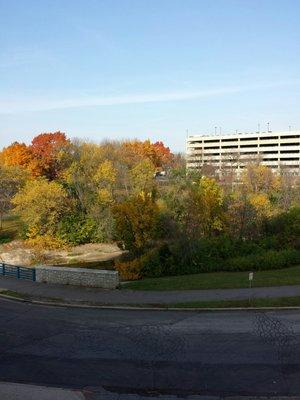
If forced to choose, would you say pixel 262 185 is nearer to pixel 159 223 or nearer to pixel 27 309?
pixel 159 223

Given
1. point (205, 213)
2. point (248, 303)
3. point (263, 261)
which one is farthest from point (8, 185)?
point (248, 303)

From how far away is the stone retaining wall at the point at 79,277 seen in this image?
23.4 m

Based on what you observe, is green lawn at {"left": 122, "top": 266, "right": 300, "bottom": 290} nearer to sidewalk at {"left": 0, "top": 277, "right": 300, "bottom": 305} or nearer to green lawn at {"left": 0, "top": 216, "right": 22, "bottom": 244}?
sidewalk at {"left": 0, "top": 277, "right": 300, "bottom": 305}

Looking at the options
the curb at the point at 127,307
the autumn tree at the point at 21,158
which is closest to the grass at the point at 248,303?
the curb at the point at 127,307

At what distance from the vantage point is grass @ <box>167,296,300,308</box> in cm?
1886

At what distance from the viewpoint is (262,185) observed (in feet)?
183

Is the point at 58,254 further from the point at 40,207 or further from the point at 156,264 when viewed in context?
the point at 156,264

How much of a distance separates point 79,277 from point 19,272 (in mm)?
4342

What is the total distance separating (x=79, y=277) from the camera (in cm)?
2409

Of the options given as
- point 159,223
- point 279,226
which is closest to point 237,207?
point 279,226

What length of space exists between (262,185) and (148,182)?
41.3 ft

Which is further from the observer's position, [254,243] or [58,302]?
[254,243]

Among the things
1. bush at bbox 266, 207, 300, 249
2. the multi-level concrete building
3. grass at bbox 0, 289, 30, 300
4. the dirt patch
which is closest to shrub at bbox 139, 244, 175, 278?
grass at bbox 0, 289, 30, 300

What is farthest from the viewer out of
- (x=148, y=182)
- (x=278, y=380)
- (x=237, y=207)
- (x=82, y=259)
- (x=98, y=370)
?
(x=148, y=182)
